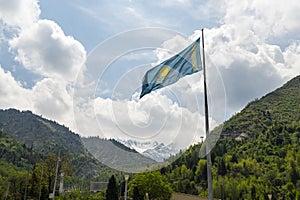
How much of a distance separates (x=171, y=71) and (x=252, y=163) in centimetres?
11242

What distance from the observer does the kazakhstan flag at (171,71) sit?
10.8 meters

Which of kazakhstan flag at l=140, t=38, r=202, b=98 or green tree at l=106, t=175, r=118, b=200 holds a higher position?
kazakhstan flag at l=140, t=38, r=202, b=98

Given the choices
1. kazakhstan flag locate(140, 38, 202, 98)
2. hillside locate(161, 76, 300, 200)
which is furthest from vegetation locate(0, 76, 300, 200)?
kazakhstan flag locate(140, 38, 202, 98)

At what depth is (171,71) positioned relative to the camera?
429 inches

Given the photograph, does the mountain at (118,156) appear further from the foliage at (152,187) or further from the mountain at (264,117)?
the mountain at (264,117)

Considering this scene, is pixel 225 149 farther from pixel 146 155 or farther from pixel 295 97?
pixel 146 155

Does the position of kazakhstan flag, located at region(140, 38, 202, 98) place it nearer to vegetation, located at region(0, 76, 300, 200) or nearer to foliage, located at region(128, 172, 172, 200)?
vegetation, located at region(0, 76, 300, 200)

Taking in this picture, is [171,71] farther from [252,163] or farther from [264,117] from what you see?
[264,117]

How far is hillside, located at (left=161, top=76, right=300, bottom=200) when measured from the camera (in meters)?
94.7

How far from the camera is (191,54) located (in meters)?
11.3

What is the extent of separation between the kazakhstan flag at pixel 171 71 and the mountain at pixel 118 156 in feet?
5.40

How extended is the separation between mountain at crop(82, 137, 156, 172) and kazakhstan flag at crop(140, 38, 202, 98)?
5.40 feet

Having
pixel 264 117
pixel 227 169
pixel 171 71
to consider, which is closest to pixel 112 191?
pixel 171 71

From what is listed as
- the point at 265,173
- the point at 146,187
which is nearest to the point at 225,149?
the point at 265,173
